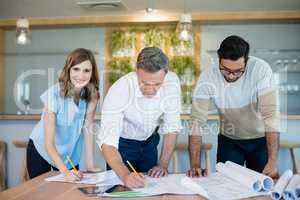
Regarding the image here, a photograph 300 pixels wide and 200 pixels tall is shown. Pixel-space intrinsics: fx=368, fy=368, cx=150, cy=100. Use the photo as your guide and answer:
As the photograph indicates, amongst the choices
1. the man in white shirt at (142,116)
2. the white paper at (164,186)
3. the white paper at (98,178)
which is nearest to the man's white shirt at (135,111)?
the man in white shirt at (142,116)

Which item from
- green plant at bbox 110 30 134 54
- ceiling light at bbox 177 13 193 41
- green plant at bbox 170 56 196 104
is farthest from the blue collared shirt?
green plant at bbox 110 30 134 54

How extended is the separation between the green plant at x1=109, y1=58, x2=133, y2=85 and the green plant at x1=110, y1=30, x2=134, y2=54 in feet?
0.59

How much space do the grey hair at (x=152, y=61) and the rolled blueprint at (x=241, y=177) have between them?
0.47 metres

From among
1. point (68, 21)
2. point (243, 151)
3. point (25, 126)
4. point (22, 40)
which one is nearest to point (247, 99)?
point (243, 151)

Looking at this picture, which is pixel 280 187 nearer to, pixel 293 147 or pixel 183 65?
pixel 293 147

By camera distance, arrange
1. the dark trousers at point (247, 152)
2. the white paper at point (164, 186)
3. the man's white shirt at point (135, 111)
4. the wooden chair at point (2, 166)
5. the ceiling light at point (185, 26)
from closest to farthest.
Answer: the white paper at point (164, 186) → the man's white shirt at point (135, 111) → the dark trousers at point (247, 152) → the wooden chair at point (2, 166) → the ceiling light at point (185, 26)

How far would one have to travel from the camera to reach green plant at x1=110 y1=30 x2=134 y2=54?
4648 millimetres

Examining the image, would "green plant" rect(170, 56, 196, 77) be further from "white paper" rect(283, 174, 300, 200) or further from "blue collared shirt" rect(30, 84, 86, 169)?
"white paper" rect(283, 174, 300, 200)

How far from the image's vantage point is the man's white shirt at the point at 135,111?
1587 mm

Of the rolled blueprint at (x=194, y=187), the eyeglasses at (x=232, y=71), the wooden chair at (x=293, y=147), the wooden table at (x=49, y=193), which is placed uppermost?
the eyeglasses at (x=232, y=71)

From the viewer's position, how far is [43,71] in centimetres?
510

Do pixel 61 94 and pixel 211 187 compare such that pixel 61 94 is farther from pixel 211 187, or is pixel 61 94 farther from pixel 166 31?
pixel 166 31

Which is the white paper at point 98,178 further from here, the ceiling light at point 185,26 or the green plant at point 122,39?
the green plant at point 122,39

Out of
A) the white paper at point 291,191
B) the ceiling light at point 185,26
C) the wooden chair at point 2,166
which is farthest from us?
the ceiling light at point 185,26
